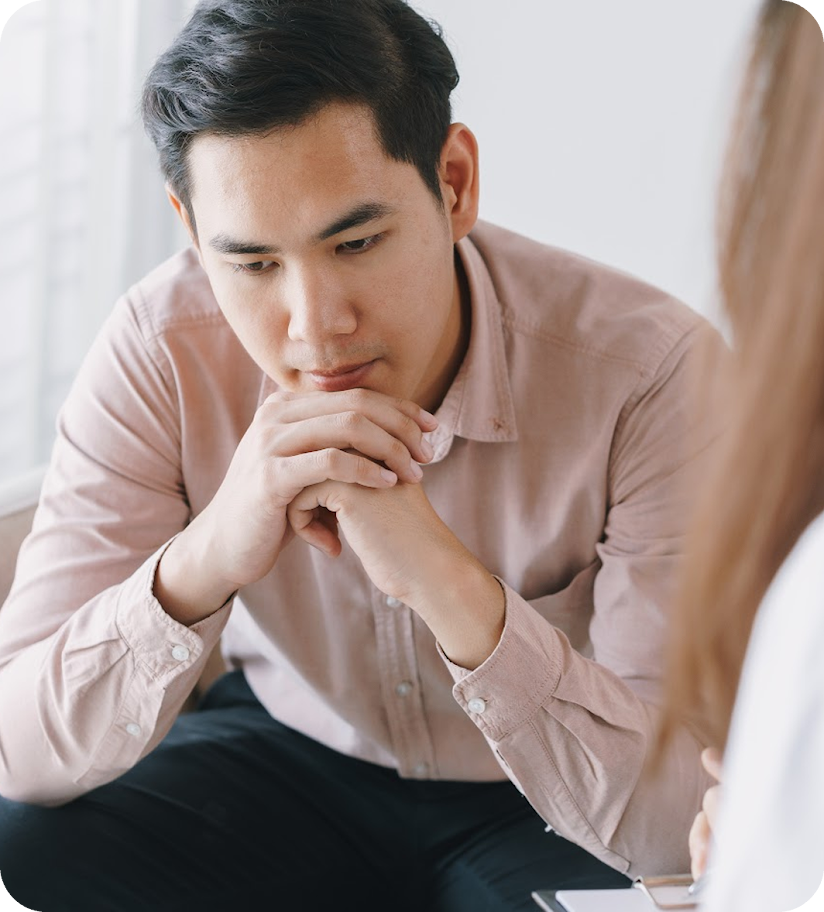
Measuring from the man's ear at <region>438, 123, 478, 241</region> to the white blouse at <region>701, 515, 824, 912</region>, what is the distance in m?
0.88

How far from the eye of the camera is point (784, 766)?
57 cm

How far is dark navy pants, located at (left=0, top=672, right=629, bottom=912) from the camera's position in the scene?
4.58 ft

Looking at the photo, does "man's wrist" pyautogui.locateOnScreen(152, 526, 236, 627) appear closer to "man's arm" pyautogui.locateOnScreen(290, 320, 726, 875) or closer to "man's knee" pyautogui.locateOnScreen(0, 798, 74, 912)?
"man's arm" pyautogui.locateOnScreen(290, 320, 726, 875)

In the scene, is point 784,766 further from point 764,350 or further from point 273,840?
point 273,840

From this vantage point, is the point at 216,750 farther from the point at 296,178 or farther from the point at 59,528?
the point at 296,178

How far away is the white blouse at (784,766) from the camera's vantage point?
1.83ft

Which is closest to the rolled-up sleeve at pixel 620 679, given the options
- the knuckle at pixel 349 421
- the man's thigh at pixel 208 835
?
the knuckle at pixel 349 421

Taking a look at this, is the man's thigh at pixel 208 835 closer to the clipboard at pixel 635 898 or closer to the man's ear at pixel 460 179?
the clipboard at pixel 635 898

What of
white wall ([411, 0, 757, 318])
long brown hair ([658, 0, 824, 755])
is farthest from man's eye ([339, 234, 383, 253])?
white wall ([411, 0, 757, 318])

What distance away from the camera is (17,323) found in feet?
7.41

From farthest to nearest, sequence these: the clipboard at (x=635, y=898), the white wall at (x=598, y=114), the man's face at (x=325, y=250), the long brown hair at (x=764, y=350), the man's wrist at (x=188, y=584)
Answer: the white wall at (x=598, y=114), the man's wrist at (x=188, y=584), the man's face at (x=325, y=250), the clipboard at (x=635, y=898), the long brown hair at (x=764, y=350)

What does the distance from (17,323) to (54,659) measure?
1039 mm

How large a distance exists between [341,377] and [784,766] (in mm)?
822

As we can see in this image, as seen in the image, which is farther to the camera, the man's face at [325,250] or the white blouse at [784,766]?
the man's face at [325,250]
